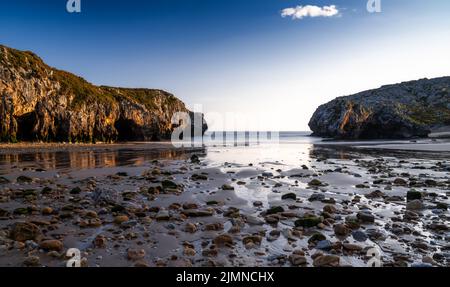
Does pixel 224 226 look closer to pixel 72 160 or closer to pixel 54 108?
pixel 72 160

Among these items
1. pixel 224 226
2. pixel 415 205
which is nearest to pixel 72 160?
pixel 224 226

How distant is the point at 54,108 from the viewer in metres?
56.2

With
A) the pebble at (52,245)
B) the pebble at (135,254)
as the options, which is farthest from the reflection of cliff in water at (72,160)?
the pebble at (135,254)

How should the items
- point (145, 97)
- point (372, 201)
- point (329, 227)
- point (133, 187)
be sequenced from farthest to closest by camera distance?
1. point (145, 97)
2. point (133, 187)
3. point (372, 201)
4. point (329, 227)

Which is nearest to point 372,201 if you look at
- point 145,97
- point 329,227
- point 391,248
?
point 329,227

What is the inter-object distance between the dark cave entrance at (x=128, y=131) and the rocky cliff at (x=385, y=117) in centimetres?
5905

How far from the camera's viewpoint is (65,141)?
2245 inches

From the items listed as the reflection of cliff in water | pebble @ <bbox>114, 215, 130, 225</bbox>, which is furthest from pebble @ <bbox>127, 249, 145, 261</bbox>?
the reflection of cliff in water

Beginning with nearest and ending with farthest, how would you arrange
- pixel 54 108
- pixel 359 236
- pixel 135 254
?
pixel 135 254 → pixel 359 236 → pixel 54 108

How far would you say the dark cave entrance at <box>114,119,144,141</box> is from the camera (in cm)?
8062

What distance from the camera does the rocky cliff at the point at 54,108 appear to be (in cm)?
4861

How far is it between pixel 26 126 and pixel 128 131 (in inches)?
1220
